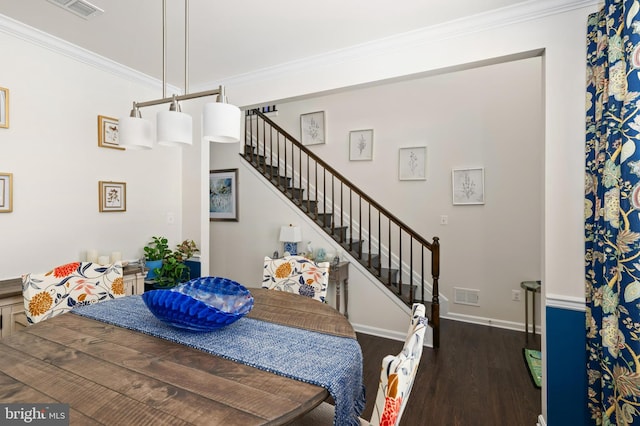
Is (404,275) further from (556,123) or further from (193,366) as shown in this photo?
(193,366)

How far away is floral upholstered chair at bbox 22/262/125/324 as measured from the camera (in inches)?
68.5

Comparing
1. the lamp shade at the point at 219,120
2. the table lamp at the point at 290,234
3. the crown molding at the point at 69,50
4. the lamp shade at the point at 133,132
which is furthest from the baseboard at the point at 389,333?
the crown molding at the point at 69,50

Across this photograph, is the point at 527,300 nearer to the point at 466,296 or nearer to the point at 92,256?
the point at 466,296

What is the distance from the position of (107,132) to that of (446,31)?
10.0 ft

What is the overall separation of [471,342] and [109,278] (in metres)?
3.36

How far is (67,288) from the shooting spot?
6.18ft

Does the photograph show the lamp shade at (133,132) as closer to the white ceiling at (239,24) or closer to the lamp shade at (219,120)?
the lamp shade at (219,120)

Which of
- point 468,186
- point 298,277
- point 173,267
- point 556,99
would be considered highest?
point 556,99

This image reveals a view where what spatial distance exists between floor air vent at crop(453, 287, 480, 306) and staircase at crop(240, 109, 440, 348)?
1.06 feet

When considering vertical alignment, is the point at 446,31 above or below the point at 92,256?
above

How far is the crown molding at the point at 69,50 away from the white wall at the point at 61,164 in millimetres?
39

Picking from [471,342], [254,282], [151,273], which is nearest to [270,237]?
[254,282]

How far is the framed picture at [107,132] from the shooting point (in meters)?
2.96

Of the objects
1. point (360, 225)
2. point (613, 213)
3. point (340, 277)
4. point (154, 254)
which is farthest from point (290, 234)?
point (613, 213)
